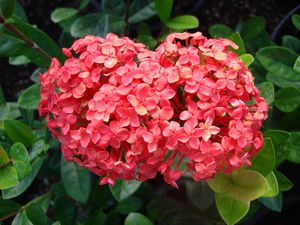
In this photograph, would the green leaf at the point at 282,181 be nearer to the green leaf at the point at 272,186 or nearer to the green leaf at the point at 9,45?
the green leaf at the point at 272,186

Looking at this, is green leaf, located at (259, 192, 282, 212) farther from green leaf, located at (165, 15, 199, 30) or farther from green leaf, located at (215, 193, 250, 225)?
green leaf, located at (165, 15, 199, 30)

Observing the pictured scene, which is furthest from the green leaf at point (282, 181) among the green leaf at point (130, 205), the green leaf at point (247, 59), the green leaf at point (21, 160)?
the green leaf at point (21, 160)

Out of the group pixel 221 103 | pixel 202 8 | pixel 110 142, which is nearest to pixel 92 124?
pixel 110 142

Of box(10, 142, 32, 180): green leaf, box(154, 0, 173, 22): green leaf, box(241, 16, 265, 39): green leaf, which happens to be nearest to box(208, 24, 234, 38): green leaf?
box(241, 16, 265, 39): green leaf

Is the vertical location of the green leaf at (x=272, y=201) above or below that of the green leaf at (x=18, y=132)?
below

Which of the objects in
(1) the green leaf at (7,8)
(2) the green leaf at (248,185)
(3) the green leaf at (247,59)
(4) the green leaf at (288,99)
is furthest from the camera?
(4) the green leaf at (288,99)

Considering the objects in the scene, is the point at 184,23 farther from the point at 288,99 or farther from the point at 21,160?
the point at 21,160

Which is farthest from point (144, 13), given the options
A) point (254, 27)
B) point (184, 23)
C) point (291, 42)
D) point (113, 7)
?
point (291, 42)
